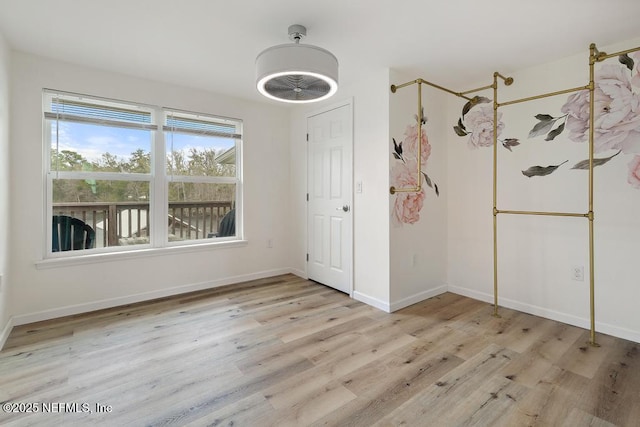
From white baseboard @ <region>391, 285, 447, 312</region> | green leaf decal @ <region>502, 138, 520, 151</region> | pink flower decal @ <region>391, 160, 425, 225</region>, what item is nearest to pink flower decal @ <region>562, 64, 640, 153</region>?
green leaf decal @ <region>502, 138, 520, 151</region>

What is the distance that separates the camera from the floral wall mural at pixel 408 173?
2938 millimetres

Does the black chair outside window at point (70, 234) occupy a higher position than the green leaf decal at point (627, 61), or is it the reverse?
the green leaf decal at point (627, 61)

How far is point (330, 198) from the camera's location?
141 inches

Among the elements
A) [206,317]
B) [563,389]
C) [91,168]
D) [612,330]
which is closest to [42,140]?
[91,168]

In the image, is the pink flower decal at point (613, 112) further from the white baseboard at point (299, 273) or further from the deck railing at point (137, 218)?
the deck railing at point (137, 218)

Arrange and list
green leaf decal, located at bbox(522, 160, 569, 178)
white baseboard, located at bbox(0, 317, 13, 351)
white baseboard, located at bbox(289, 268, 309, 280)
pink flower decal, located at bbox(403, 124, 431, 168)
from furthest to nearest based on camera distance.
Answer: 1. white baseboard, located at bbox(289, 268, 309, 280)
2. pink flower decal, located at bbox(403, 124, 431, 168)
3. green leaf decal, located at bbox(522, 160, 569, 178)
4. white baseboard, located at bbox(0, 317, 13, 351)

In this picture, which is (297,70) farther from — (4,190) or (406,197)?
(4,190)

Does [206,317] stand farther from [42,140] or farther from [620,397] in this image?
[620,397]

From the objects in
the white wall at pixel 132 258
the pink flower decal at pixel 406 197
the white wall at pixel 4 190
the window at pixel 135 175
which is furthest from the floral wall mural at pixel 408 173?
the white wall at pixel 4 190

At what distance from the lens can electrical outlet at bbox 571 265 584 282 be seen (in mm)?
2555

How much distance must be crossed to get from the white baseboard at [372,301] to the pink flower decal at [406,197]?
777mm

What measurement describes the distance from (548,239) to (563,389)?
140 centimetres

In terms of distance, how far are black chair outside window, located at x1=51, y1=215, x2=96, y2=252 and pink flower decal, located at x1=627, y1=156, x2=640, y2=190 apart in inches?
178

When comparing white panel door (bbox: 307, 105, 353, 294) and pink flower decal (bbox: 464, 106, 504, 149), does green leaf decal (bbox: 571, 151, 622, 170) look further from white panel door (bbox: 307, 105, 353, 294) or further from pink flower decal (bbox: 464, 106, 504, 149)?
white panel door (bbox: 307, 105, 353, 294)
